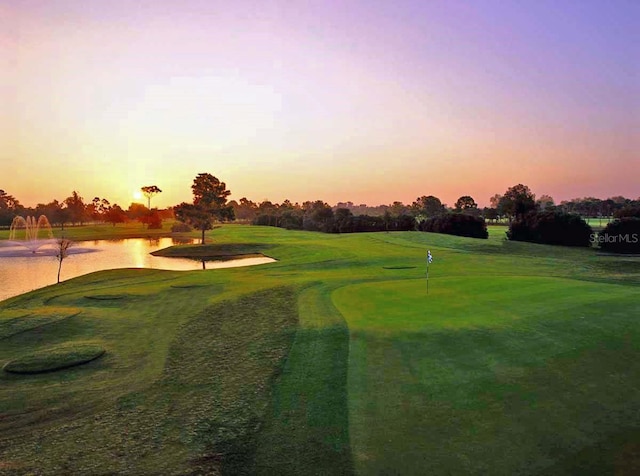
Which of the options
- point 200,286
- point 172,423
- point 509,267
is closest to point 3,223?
point 200,286

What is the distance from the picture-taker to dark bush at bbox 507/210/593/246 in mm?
66688

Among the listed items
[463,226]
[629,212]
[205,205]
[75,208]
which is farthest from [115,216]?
[629,212]

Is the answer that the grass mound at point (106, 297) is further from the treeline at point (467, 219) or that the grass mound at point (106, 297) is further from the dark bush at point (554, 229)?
the dark bush at point (554, 229)

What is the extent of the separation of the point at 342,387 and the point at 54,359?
9.81m

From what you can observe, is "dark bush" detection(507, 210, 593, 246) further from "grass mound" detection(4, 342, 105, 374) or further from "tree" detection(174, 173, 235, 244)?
"grass mound" detection(4, 342, 105, 374)

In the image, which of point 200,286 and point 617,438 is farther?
point 200,286

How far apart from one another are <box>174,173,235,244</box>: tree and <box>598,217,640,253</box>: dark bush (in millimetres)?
63703

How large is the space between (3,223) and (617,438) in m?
152

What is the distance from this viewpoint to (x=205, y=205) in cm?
8412

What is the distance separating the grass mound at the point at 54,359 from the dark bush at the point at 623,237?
6536 centimetres

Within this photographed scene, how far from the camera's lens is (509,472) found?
24.0ft

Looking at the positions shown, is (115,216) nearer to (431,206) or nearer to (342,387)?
(431,206)

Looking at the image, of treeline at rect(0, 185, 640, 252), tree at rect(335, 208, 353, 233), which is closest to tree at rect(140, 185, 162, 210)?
treeline at rect(0, 185, 640, 252)

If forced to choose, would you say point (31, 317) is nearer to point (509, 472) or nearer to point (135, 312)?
point (135, 312)
